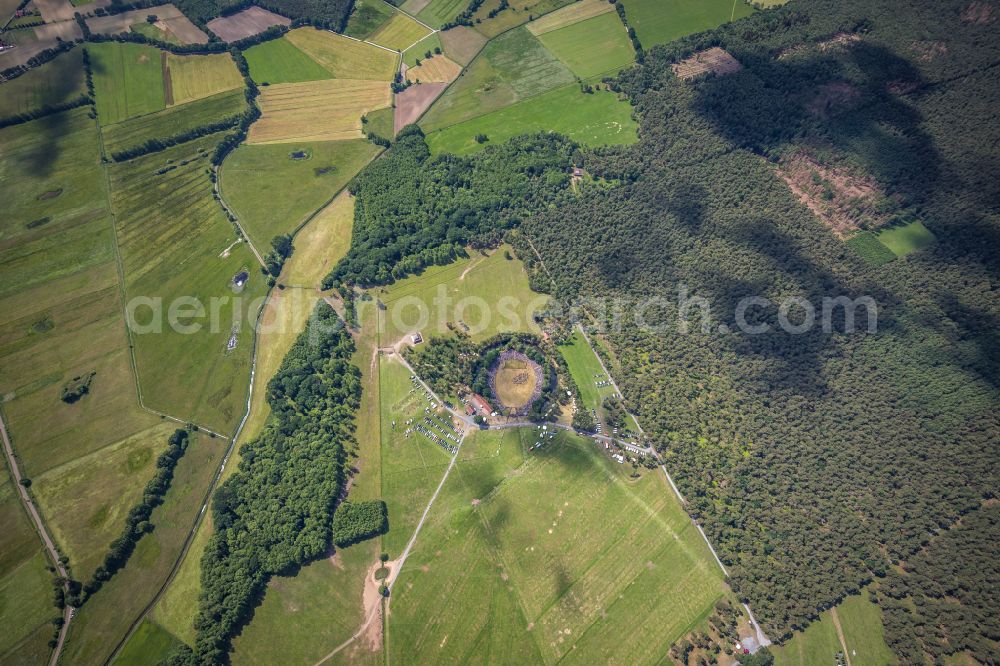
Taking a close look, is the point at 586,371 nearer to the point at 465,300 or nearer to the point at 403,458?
the point at 465,300

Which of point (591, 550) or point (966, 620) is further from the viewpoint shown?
point (591, 550)

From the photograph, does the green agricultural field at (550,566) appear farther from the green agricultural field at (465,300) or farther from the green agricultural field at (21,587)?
the green agricultural field at (21,587)

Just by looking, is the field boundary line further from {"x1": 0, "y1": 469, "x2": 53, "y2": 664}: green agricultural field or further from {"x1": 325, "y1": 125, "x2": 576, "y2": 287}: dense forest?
{"x1": 325, "y1": 125, "x2": 576, "y2": 287}: dense forest

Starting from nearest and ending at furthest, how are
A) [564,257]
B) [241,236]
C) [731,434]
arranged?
[731,434] → [564,257] → [241,236]

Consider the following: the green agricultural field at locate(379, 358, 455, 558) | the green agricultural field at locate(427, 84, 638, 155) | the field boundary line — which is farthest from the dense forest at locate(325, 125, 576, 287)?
the field boundary line

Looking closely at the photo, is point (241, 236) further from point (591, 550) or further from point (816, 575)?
point (816, 575)

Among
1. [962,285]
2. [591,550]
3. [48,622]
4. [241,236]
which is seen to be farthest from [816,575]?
[241,236]
